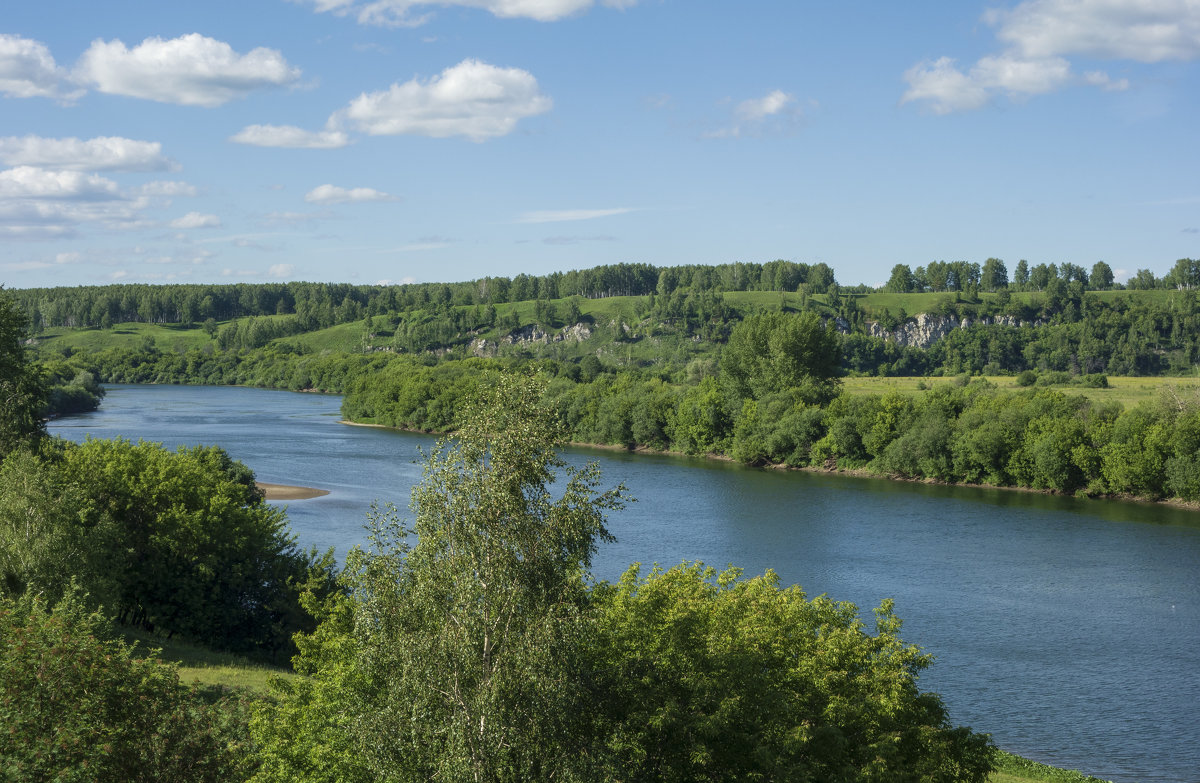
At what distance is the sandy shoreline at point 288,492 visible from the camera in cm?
6706

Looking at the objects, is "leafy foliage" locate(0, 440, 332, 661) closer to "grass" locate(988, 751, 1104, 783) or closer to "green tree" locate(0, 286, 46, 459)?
"green tree" locate(0, 286, 46, 459)

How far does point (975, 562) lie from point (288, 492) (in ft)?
144

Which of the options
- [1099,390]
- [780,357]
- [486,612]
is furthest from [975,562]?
[1099,390]

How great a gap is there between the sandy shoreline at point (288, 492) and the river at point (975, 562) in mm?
1868

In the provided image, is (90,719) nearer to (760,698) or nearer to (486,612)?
(486,612)

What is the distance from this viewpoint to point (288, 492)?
227 feet

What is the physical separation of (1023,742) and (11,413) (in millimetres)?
41038

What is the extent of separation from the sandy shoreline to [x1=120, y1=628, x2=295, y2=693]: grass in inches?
1292

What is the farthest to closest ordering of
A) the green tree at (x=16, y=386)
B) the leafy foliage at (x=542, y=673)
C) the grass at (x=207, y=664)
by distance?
the green tree at (x=16, y=386), the grass at (x=207, y=664), the leafy foliage at (x=542, y=673)

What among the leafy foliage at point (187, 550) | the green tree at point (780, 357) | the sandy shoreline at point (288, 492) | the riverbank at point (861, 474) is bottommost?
the sandy shoreline at point (288, 492)

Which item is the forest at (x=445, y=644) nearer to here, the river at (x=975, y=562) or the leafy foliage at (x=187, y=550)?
the leafy foliage at (x=187, y=550)

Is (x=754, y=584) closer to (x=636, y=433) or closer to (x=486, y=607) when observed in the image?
(x=486, y=607)

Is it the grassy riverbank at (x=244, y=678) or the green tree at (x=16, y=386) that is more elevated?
the green tree at (x=16, y=386)

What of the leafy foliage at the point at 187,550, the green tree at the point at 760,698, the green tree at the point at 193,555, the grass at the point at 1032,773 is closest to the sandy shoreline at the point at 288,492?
the leafy foliage at the point at 187,550
